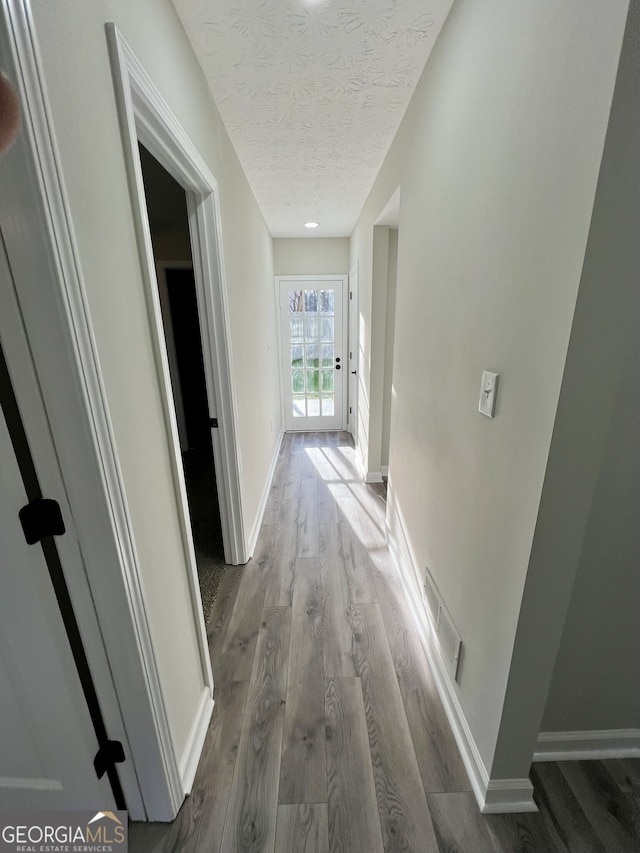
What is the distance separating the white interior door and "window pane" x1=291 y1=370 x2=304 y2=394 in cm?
379

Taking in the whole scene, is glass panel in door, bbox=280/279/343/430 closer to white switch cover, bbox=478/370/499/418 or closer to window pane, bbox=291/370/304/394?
window pane, bbox=291/370/304/394

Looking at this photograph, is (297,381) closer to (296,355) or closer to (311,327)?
(296,355)

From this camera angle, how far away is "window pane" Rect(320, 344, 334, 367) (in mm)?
4270

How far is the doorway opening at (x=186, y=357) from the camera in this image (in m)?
2.15

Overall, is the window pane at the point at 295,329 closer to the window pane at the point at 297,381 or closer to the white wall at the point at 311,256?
the window pane at the point at 297,381

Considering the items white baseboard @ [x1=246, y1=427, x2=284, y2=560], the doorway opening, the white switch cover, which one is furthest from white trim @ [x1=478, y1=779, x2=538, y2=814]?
white baseboard @ [x1=246, y1=427, x2=284, y2=560]

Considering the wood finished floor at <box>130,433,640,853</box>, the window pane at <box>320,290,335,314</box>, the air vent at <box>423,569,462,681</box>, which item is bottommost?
the wood finished floor at <box>130,433,640,853</box>

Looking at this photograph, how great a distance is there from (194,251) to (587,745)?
2.46m

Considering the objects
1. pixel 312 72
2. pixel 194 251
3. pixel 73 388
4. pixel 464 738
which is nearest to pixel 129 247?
pixel 73 388

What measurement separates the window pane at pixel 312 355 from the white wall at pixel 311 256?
0.86 m

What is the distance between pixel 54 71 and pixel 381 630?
6.74 ft

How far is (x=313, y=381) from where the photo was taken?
4391 mm

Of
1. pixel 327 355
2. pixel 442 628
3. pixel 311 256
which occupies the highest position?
pixel 311 256

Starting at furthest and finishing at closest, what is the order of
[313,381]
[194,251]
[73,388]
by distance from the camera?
[313,381]
[194,251]
[73,388]
